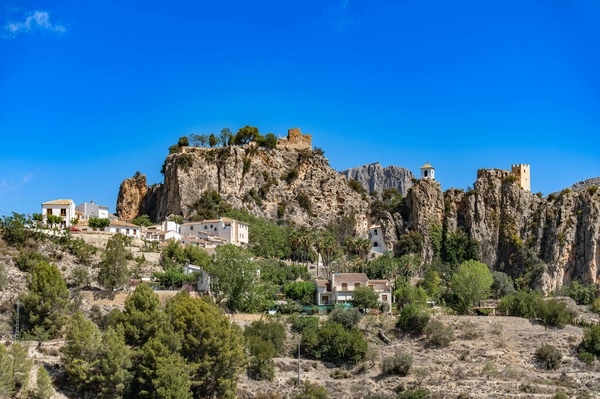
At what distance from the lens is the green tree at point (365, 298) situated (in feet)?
245

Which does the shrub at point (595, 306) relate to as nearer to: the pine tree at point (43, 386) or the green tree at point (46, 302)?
the green tree at point (46, 302)

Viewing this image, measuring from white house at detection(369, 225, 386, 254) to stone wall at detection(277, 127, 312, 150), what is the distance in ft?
64.6

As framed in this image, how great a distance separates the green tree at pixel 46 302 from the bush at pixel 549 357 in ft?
117

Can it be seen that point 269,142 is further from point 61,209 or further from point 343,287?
point 343,287

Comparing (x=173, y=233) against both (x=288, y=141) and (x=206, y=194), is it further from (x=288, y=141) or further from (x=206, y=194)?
(x=288, y=141)

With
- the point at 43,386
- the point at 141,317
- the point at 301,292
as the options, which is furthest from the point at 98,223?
the point at 43,386

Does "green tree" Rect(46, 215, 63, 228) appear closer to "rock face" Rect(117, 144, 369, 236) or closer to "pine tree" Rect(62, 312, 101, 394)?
"rock face" Rect(117, 144, 369, 236)

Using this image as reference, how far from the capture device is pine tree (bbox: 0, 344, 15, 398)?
46500 mm

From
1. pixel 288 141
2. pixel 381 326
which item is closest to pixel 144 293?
pixel 381 326

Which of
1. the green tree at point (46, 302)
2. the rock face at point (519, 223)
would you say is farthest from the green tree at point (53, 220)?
the rock face at point (519, 223)

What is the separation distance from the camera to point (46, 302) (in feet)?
190

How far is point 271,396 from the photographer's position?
183 feet

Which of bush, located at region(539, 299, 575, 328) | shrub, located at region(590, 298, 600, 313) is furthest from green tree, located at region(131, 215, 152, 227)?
shrub, located at region(590, 298, 600, 313)

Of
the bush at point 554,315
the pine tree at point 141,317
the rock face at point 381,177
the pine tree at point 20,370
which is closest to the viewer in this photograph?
the pine tree at point 20,370
